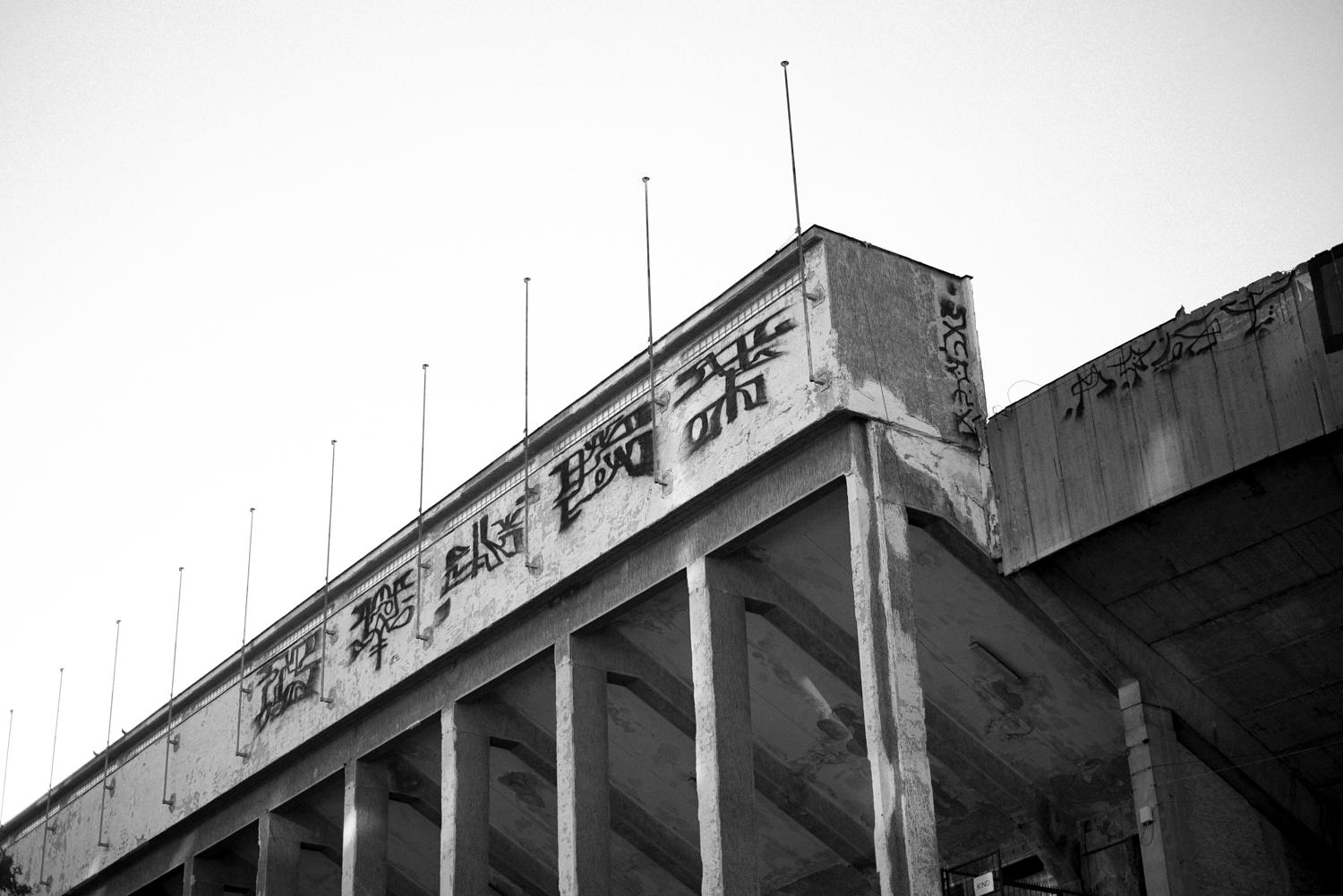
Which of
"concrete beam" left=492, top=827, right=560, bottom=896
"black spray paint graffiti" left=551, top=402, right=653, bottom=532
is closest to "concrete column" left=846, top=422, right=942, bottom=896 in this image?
"black spray paint graffiti" left=551, top=402, right=653, bottom=532

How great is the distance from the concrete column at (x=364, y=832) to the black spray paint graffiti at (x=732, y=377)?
8074mm

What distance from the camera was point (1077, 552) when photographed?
1817cm

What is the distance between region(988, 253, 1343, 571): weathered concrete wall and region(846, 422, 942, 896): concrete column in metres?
1.48

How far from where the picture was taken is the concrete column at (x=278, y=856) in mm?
26094

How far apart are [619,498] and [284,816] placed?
9.25 metres

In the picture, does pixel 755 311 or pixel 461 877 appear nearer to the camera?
pixel 755 311

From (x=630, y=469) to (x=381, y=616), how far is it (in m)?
6.15

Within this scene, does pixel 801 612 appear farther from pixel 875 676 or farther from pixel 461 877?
pixel 461 877

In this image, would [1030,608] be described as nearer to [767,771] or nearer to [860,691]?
[860,691]

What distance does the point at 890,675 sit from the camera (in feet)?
56.1

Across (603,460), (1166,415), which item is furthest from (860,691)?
(1166,415)

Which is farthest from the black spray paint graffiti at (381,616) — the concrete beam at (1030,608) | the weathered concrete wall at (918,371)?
the concrete beam at (1030,608)

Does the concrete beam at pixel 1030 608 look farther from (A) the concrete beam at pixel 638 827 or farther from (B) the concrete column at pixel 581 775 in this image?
(A) the concrete beam at pixel 638 827

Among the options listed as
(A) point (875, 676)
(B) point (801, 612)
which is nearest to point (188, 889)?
(B) point (801, 612)
